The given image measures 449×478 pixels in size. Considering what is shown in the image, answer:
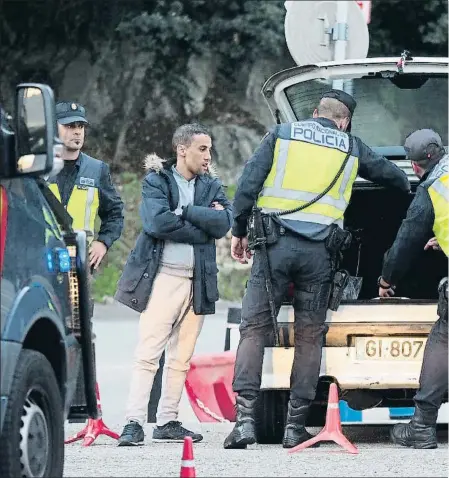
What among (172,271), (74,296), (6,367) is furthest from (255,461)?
(6,367)

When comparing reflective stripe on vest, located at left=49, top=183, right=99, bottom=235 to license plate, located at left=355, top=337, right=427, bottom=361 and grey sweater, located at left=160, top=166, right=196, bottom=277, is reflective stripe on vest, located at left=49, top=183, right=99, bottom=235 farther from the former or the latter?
license plate, located at left=355, top=337, right=427, bottom=361

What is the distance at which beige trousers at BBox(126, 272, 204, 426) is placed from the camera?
27.8 feet

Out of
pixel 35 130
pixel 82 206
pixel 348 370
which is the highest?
pixel 35 130

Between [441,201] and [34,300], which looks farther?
[441,201]

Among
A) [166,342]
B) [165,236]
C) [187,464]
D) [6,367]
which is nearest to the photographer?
[6,367]

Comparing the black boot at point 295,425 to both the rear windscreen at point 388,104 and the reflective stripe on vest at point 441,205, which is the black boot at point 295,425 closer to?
the reflective stripe on vest at point 441,205

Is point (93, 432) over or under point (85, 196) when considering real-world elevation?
under

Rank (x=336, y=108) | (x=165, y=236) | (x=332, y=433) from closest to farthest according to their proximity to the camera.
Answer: (x=332, y=433) → (x=336, y=108) → (x=165, y=236)

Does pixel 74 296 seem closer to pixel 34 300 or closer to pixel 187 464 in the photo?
pixel 34 300

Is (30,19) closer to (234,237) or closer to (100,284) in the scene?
(100,284)

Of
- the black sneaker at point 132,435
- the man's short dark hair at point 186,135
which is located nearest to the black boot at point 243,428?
the black sneaker at point 132,435

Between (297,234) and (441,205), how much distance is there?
29.9 inches

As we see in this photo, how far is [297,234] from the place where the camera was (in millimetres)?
8055

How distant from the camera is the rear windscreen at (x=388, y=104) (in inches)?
366
